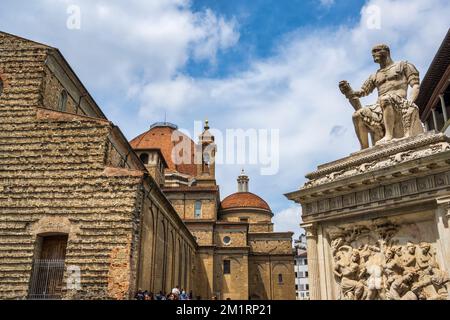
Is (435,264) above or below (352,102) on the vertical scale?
below

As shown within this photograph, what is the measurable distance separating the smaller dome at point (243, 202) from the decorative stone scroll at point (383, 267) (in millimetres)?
47173

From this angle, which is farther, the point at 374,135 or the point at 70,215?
the point at 70,215

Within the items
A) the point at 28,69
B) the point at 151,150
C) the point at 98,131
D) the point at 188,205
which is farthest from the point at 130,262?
the point at 188,205

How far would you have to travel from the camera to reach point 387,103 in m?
7.42

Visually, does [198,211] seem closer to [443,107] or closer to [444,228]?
[443,107]

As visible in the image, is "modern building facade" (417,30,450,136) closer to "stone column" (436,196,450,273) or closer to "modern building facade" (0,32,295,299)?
"modern building facade" (0,32,295,299)

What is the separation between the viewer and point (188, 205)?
46344mm

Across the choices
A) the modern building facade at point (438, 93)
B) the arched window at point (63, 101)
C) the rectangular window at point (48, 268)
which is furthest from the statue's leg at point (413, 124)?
the arched window at point (63, 101)

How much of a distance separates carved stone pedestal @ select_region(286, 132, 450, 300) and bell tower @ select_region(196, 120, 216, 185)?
43531 millimetres

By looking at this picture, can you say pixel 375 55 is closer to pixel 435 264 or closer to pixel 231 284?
pixel 435 264

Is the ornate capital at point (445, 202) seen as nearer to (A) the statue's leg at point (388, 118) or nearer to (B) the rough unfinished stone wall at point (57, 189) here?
(A) the statue's leg at point (388, 118)

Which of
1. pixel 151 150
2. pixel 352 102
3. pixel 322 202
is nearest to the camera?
pixel 322 202

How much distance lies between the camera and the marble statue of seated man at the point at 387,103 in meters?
→ 7.43

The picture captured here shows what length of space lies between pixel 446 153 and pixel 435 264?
163cm
